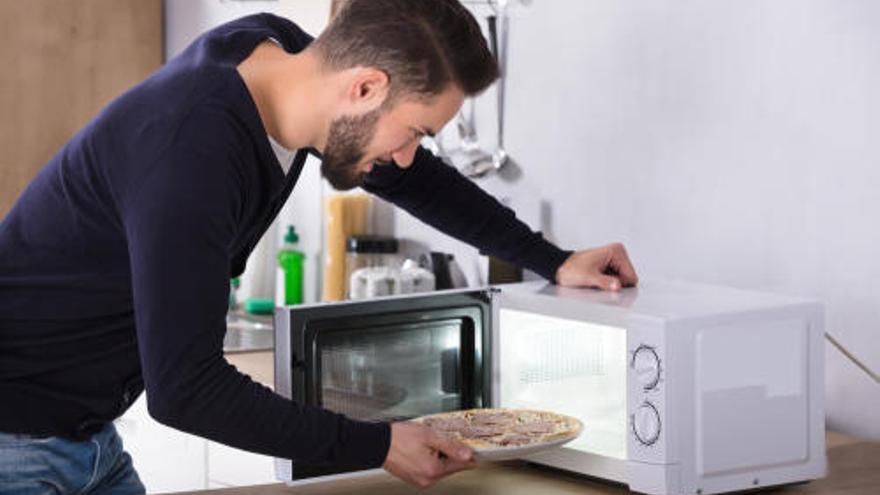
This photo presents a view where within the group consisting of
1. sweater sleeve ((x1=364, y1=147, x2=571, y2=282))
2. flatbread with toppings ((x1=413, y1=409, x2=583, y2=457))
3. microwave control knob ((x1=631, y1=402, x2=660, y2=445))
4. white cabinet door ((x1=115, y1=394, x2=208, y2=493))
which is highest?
sweater sleeve ((x1=364, y1=147, x2=571, y2=282))

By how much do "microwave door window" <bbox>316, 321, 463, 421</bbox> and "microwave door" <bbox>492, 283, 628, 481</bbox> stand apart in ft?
0.22

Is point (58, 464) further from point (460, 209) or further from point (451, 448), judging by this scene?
point (460, 209)

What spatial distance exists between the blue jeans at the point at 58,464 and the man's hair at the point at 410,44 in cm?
53

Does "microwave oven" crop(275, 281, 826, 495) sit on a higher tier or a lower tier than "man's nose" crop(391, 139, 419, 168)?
lower

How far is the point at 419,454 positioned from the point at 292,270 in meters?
1.66

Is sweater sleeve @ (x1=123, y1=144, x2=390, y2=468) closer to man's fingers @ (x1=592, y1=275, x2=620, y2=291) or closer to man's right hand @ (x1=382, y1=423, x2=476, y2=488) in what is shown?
man's right hand @ (x1=382, y1=423, x2=476, y2=488)

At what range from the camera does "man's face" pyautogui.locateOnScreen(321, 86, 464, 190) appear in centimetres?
157

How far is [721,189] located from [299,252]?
4.15ft

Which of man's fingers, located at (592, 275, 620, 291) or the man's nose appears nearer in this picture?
the man's nose

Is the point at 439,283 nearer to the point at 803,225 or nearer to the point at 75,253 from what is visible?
the point at 803,225

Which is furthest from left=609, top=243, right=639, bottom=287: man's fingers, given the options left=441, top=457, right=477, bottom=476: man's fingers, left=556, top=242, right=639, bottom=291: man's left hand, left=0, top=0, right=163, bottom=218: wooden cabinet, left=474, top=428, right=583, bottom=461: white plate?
left=0, top=0, right=163, bottom=218: wooden cabinet

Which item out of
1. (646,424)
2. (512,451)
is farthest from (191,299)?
(646,424)

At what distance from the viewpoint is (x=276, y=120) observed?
1.61 meters

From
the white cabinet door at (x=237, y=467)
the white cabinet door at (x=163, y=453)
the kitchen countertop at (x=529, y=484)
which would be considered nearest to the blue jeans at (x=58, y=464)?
the kitchen countertop at (x=529, y=484)
